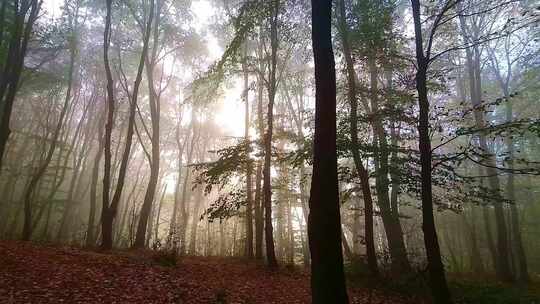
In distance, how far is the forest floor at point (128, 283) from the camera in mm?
6930

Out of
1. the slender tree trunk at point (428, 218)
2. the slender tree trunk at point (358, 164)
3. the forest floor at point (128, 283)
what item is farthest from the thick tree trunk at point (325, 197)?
the slender tree trunk at point (358, 164)

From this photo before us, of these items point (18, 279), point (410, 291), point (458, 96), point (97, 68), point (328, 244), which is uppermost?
point (97, 68)

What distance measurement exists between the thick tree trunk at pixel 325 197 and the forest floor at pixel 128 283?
2.17 metres

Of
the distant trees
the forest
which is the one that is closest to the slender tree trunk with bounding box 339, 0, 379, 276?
the forest

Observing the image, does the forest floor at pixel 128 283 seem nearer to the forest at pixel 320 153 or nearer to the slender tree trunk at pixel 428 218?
the forest at pixel 320 153

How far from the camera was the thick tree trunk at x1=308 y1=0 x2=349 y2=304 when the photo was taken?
17.4 ft

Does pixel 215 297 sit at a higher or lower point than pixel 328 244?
lower

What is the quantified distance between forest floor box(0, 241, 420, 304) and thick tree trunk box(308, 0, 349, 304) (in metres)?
2.17

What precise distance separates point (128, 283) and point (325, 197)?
5619mm

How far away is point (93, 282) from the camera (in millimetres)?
7746

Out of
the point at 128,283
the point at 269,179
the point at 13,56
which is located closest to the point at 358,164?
the point at 269,179

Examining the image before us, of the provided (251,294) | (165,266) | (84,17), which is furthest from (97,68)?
(251,294)

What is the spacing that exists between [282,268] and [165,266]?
4.52 metres

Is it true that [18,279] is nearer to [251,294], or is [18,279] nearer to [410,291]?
[251,294]
